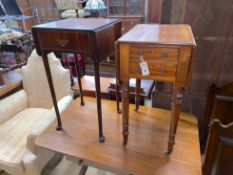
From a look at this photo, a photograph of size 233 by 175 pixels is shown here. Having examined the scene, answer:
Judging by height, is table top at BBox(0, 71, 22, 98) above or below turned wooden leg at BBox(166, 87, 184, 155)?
below

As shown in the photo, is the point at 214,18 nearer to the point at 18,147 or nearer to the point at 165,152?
the point at 165,152

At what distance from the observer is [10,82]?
1.73 m

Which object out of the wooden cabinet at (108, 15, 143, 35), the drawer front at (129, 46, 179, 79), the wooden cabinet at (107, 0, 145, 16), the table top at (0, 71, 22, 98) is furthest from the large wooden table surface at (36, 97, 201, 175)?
the wooden cabinet at (107, 0, 145, 16)

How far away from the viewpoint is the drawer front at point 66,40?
0.82 m

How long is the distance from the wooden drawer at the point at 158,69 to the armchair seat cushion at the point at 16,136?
2.87ft

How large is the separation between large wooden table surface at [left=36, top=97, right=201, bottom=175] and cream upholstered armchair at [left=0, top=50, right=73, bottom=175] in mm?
207

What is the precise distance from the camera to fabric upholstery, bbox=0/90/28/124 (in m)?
1.54

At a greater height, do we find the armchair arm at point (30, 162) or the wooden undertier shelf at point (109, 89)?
the wooden undertier shelf at point (109, 89)

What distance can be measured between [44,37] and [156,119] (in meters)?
0.83

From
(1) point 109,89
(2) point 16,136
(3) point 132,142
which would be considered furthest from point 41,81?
(3) point 132,142

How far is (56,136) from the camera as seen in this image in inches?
42.3

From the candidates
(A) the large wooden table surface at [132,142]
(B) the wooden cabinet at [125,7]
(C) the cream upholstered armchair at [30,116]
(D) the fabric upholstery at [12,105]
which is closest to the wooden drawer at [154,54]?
(A) the large wooden table surface at [132,142]

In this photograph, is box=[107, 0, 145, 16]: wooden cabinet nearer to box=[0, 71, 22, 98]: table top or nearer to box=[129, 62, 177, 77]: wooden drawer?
box=[0, 71, 22, 98]: table top

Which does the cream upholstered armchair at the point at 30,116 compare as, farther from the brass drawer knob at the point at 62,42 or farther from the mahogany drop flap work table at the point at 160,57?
the mahogany drop flap work table at the point at 160,57
